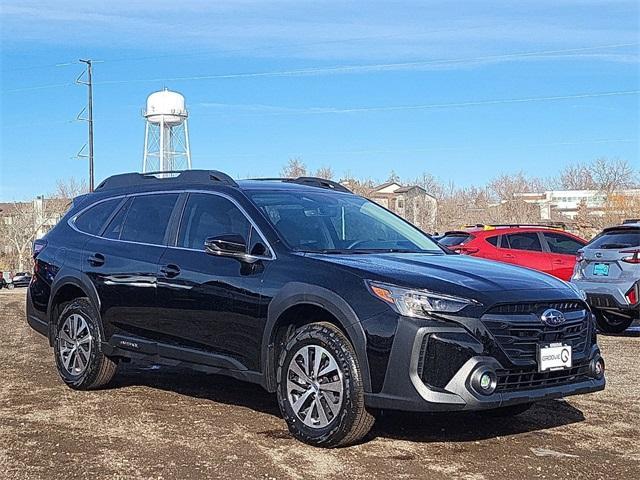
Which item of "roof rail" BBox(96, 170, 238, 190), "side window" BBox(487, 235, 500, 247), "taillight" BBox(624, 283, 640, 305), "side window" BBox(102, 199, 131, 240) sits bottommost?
"taillight" BBox(624, 283, 640, 305)

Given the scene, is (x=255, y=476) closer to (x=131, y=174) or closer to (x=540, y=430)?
(x=540, y=430)

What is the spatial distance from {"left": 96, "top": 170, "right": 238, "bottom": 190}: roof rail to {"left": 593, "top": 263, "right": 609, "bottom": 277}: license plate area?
19.6 ft

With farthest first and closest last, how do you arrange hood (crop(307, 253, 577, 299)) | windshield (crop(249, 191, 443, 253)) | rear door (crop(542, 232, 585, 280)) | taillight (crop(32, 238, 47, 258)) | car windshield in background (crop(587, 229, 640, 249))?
rear door (crop(542, 232, 585, 280)) < car windshield in background (crop(587, 229, 640, 249)) < taillight (crop(32, 238, 47, 258)) < windshield (crop(249, 191, 443, 253)) < hood (crop(307, 253, 577, 299))

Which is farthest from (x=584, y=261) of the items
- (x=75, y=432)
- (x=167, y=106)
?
(x=167, y=106)

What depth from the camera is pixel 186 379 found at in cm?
803

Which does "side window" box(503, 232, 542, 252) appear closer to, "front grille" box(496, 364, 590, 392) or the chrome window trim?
the chrome window trim

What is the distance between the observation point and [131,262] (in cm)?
697

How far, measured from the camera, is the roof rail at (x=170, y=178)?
6.92 m

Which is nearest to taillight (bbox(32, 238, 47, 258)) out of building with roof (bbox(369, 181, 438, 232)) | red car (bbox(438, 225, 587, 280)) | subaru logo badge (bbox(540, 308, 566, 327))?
subaru logo badge (bbox(540, 308, 566, 327))

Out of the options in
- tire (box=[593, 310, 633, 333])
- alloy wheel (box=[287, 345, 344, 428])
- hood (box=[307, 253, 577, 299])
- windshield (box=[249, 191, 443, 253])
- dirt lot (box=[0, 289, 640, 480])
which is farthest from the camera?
tire (box=[593, 310, 633, 333])

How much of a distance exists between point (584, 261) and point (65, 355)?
682 centimetres

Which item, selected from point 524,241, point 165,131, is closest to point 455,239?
point 524,241

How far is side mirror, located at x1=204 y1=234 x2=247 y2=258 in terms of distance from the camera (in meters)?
6.08

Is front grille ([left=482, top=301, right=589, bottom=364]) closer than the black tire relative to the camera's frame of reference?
Yes
